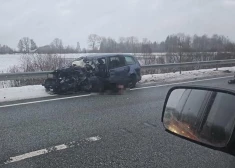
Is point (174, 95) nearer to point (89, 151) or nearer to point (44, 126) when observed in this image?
point (89, 151)

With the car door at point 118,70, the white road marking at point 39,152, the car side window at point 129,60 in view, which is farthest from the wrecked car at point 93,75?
the white road marking at point 39,152

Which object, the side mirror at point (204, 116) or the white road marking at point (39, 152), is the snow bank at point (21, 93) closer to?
the white road marking at point (39, 152)

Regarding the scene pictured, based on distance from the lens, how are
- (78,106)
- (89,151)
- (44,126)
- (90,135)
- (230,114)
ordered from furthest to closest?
(78,106), (44,126), (90,135), (89,151), (230,114)

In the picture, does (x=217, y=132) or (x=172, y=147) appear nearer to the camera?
(x=217, y=132)

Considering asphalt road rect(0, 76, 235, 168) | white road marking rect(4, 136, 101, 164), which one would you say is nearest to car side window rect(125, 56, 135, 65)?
asphalt road rect(0, 76, 235, 168)

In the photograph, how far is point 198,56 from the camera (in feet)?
84.8

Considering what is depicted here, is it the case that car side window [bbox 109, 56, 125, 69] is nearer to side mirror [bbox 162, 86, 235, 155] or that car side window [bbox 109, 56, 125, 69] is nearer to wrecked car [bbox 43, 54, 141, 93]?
wrecked car [bbox 43, 54, 141, 93]

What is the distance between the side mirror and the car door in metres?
8.64

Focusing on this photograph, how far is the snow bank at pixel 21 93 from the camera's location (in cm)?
951

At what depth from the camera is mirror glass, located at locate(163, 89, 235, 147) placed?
A: 66.4 inches

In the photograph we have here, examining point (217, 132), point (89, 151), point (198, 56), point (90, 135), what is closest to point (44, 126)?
point (90, 135)

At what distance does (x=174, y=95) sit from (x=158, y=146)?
2569 mm

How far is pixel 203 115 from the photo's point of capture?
185 centimetres

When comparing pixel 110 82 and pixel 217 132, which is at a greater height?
pixel 217 132
